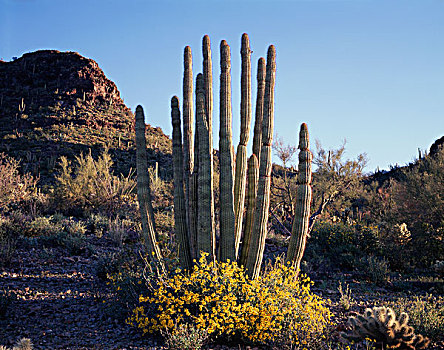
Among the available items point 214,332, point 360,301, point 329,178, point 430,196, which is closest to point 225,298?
point 214,332

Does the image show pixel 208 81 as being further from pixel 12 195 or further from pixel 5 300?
pixel 12 195

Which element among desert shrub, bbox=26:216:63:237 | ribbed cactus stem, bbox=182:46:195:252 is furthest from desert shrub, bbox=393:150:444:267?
desert shrub, bbox=26:216:63:237

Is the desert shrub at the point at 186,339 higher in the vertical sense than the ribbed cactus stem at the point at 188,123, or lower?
lower

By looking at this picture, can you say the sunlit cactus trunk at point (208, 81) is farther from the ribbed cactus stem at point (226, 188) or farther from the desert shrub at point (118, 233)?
the desert shrub at point (118, 233)

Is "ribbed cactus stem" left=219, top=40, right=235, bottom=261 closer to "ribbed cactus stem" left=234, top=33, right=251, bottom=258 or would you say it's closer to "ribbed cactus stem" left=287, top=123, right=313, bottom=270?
"ribbed cactus stem" left=234, top=33, right=251, bottom=258

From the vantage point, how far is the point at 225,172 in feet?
20.3

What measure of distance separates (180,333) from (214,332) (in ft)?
1.94

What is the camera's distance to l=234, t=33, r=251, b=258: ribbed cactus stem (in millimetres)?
6554

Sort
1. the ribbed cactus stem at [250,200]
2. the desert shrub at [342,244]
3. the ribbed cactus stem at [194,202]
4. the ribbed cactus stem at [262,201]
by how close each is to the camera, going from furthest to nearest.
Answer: the desert shrub at [342,244]
the ribbed cactus stem at [194,202]
the ribbed cactus stem at [250,200]
the ribbed cactus stem at [262,201]

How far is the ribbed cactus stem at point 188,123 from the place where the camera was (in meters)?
6.68

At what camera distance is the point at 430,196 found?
10.8 meters

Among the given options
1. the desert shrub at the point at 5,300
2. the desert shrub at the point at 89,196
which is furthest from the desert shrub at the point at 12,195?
the desert shrub at the point at 5,300

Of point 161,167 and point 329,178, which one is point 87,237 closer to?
point 329,178

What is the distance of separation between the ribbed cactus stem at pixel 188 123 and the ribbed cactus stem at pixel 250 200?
2.92 feet
